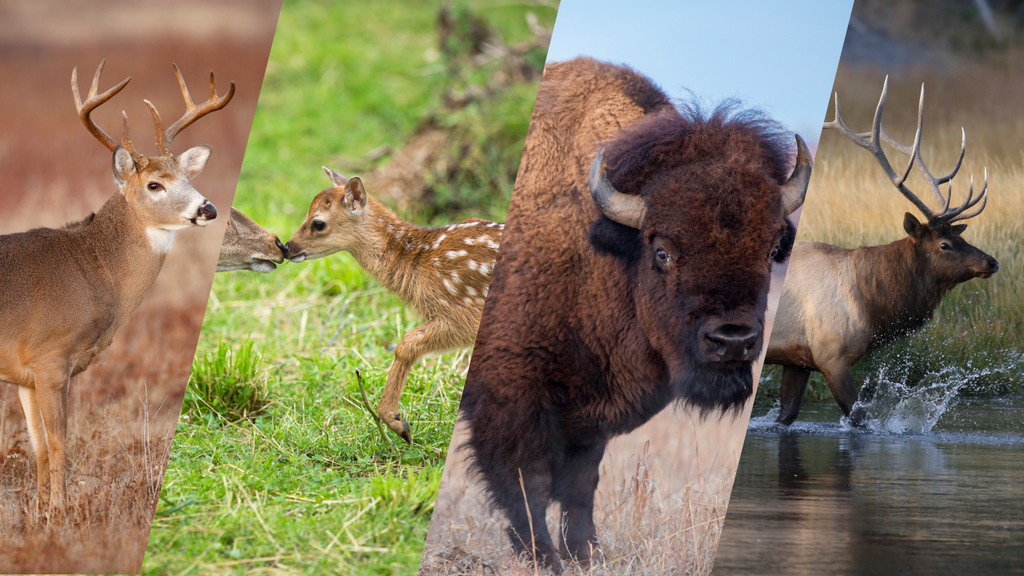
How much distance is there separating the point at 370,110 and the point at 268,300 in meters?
5.53

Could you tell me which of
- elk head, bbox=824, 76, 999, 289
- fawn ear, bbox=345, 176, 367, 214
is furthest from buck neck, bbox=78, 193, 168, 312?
elk head, bbox=824, 76, 999, 289

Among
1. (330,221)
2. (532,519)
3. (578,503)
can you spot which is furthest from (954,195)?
(330,221)

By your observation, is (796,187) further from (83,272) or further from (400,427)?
(83,272)

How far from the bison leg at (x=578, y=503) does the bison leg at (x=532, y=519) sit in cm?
6

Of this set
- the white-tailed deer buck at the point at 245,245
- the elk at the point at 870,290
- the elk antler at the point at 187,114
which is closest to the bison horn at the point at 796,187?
the elk at the point at 870,290

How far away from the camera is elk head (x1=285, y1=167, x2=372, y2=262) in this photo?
3760mm

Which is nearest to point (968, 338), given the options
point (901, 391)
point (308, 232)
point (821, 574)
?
point (901, 391)

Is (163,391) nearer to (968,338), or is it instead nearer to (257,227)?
(257,227)

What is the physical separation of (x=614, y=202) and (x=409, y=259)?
118 cm

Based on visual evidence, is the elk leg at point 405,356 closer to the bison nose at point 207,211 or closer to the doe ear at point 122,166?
the bison nose at point 207,211

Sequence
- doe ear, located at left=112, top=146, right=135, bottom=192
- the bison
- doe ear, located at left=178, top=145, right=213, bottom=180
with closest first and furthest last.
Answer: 1. the bison
2. doe ear, located at left=112, top=146, right=135, bottom=192
3. doe ear, located at left=178, top=145, right=213, bottom=180

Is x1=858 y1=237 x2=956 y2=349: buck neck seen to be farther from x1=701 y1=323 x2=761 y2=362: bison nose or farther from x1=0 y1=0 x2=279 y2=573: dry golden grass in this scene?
x1=0 y1=0 x2=279 y2=573: dry golden grass

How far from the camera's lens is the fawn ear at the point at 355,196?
3693 millimetres

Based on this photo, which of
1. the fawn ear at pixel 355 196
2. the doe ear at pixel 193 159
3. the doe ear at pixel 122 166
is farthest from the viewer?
the fawn ear at pixel 355 196
